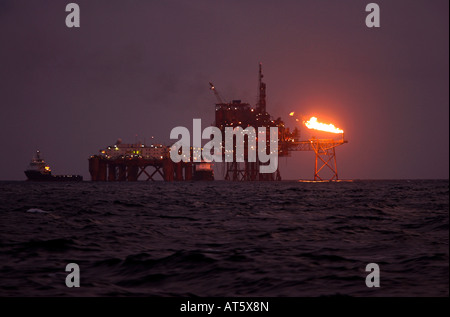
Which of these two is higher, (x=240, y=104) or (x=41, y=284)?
(x=240, y=104)

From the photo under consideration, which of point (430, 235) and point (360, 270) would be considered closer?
point (360, 270)

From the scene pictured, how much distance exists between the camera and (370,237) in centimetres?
1862

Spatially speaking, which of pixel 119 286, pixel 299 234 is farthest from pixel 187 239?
pixel 119 286

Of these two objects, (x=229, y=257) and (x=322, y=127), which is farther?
(x=322, y=127)

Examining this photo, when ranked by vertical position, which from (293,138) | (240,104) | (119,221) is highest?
(240,104)

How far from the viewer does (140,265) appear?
13.7 m

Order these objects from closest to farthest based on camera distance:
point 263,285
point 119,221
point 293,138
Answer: point 263,285
point 119,221
point 293,138

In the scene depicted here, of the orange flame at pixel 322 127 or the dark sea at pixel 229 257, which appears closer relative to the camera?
the dark sea at pixel 229 257

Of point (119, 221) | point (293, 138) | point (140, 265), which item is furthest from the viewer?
point (293, 138)

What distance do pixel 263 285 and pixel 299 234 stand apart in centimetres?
863

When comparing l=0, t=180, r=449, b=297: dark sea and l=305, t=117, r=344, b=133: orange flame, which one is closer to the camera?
l=0, t=180, r=449, b=297: dark sea

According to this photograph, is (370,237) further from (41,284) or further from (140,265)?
(41,284)

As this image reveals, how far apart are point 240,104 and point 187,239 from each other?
18110cm

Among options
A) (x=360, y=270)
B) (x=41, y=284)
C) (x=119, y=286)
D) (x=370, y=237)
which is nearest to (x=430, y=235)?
(x=370, y=237)
